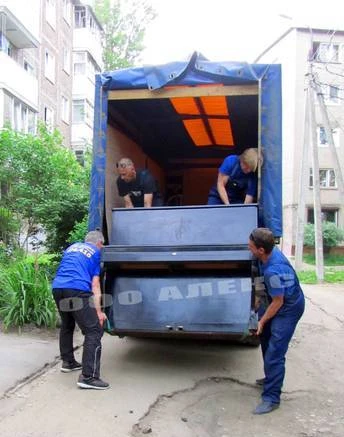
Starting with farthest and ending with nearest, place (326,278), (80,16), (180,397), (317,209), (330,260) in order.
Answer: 1. (80,16)
2. (330,260)
3. (317,209)
4. (326,278)
5. (180,397)

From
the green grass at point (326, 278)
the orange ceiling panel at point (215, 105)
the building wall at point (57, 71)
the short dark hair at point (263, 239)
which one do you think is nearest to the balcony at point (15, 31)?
the building wall at point (57, 71)

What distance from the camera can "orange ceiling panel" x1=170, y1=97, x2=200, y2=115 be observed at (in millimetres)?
7133

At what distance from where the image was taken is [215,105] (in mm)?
7469

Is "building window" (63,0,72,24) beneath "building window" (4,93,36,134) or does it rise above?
above

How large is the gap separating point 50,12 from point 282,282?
914 inches

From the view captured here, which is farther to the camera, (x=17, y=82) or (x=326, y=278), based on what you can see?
(x=17, y=82)

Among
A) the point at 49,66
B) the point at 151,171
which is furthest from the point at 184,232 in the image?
the point at 49,66

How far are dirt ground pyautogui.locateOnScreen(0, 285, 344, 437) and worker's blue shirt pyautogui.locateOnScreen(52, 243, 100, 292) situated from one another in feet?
3.14

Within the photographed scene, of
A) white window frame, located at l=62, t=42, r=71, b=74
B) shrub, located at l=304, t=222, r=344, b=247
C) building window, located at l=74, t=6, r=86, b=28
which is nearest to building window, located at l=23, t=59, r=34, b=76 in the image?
white window frame, located at l=62, t=42, r=71, b=74

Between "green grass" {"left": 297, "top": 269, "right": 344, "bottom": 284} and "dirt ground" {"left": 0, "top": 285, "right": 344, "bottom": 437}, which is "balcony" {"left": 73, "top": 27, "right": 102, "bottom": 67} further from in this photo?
"dirt ground" {"left": 0, "top": 285, "right": 344, "bottom": 437}

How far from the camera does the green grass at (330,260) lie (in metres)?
24.1

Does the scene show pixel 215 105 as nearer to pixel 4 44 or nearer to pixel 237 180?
pixel 237 180

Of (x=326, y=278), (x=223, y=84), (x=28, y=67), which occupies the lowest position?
(x=326, y=278)

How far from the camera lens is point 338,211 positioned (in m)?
27.9
